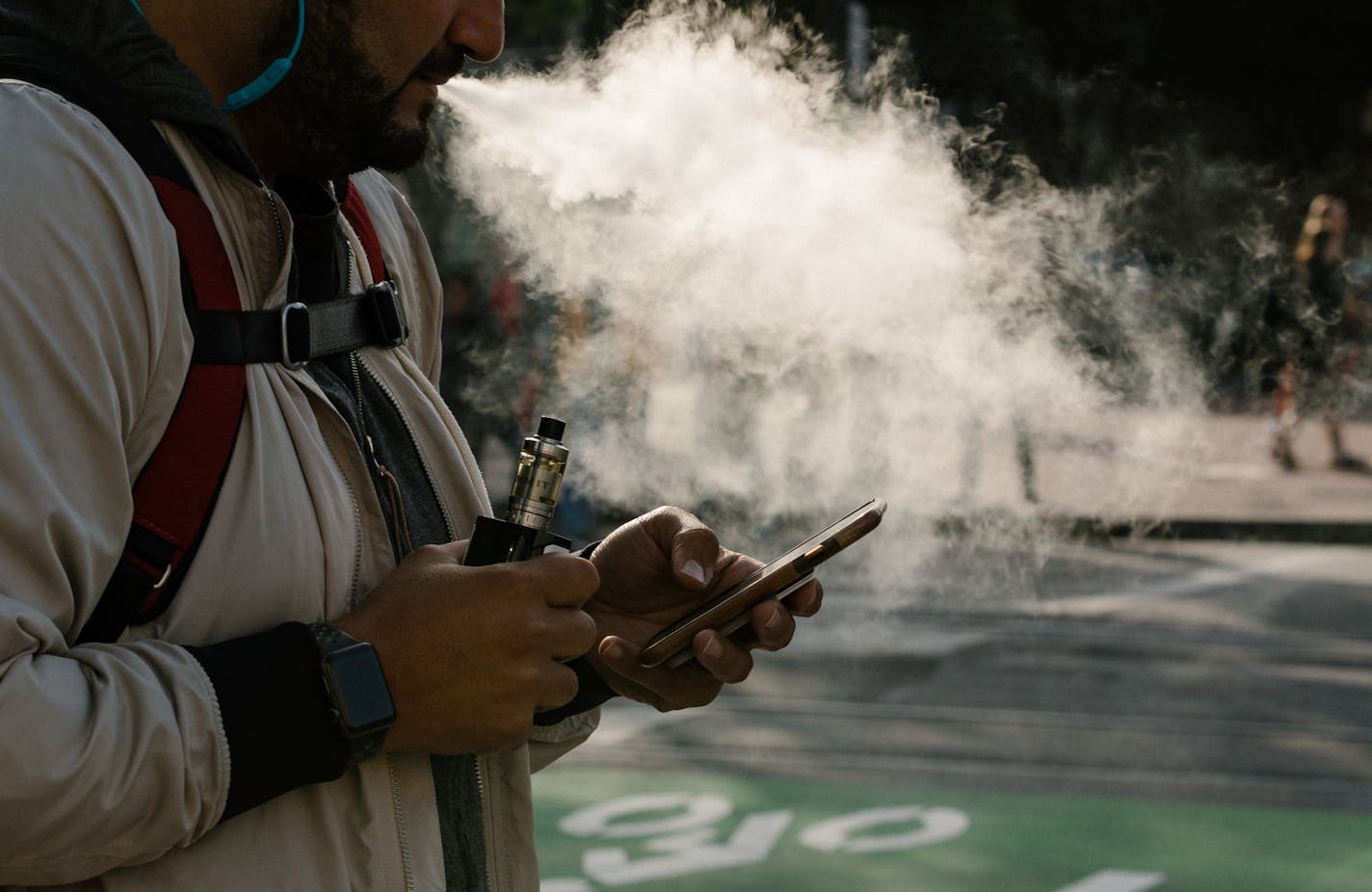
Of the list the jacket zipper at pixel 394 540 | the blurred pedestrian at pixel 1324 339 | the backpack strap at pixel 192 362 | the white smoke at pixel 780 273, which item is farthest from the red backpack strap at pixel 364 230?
the blurred pedestrian at pixel 1324 339

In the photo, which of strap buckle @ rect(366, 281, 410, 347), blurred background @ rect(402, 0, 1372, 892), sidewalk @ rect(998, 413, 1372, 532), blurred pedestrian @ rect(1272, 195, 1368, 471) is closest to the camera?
strap buckle @ rect(366, 281, 410, 347)

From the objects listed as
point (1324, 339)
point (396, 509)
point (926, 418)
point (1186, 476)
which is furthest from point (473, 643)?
point (1186, 476)

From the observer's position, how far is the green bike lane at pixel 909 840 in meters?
4.64

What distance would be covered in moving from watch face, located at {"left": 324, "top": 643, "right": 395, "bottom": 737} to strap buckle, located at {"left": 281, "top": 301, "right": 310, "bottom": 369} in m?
0.27

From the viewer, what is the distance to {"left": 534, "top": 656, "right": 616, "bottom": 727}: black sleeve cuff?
1.91 metres

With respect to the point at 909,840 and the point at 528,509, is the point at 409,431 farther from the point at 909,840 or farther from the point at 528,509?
the point at 909,840

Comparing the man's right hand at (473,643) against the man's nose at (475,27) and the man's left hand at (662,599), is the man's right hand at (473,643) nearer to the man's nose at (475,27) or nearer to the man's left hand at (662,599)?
the man's left hand at (662,599)

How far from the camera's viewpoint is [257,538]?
54.8 inches

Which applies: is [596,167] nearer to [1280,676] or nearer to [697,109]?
[697,109]

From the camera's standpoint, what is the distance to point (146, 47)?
140cm

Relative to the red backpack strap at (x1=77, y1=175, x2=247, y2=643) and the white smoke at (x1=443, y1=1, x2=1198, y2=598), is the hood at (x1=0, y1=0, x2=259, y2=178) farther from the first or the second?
the white smoke at (x1=443, y1=1, x2=1198, y2=598)

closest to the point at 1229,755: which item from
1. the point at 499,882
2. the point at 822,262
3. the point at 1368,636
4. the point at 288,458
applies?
the point at 1368,636

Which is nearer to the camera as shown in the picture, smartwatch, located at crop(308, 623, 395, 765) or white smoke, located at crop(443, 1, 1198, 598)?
smartwatch, located at crop(308, 623, 395, 765)

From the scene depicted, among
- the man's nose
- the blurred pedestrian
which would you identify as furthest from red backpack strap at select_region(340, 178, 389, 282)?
the blurred pedestrian
